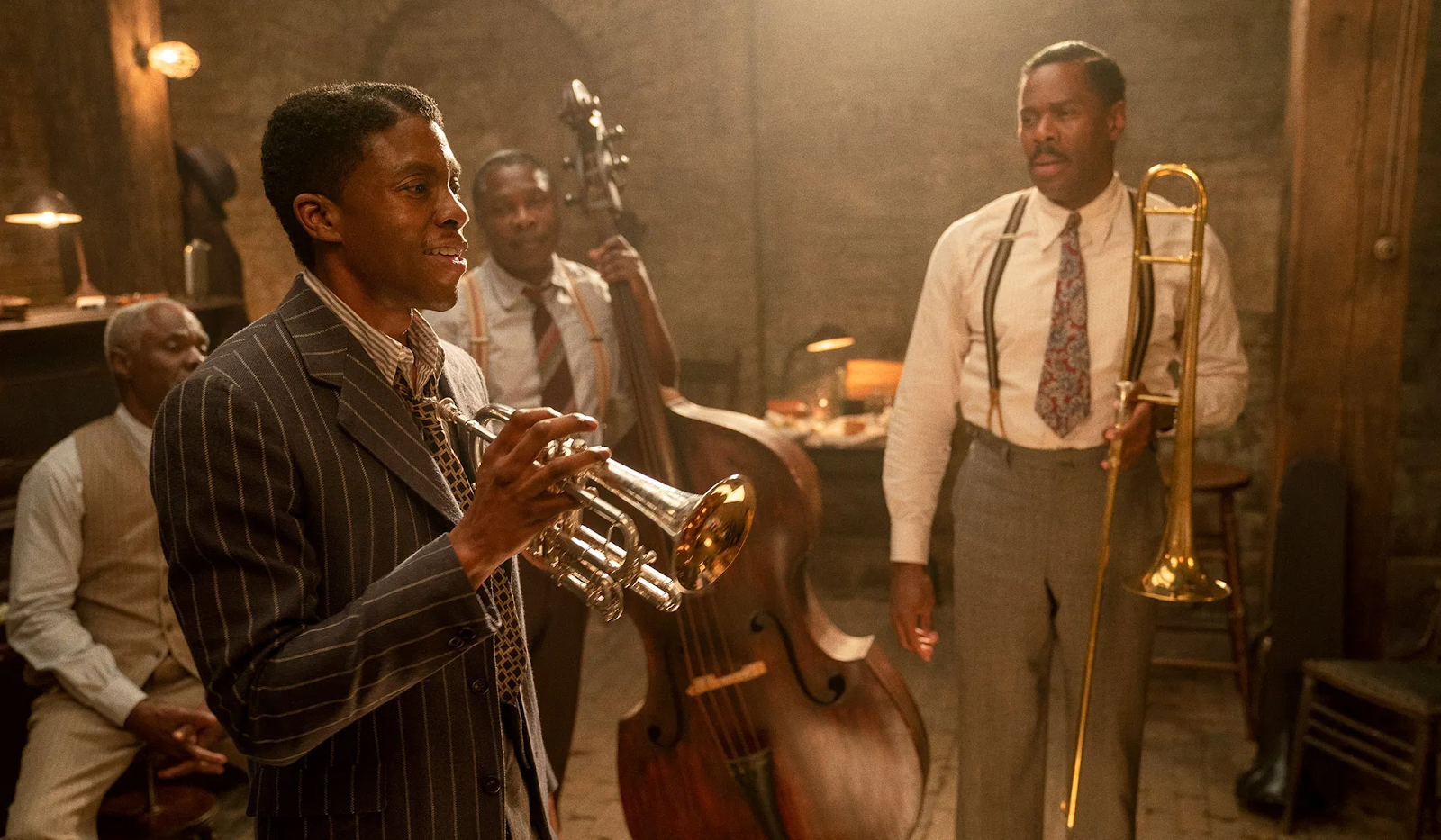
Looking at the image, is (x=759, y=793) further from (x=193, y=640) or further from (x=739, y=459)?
(x=193, y=640)

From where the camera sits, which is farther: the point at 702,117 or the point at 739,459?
the point at 702,117

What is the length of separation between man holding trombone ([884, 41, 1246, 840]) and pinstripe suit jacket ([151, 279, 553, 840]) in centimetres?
162

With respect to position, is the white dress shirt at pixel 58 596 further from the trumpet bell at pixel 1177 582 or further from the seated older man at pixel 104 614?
the trumpet bell at pixel 1177 582

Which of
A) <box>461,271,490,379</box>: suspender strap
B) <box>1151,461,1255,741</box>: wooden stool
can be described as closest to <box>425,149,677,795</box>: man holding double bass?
<box>461,271,490,379</box>: suspender strap

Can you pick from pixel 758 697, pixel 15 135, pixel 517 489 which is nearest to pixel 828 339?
pixel 758 697

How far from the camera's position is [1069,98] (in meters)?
2.77

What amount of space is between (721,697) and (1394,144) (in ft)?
9.43

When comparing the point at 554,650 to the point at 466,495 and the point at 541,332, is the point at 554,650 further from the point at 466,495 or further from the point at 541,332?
the point at 466,495

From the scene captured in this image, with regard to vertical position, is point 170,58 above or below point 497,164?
above

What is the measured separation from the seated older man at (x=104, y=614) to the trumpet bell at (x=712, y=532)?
2225 millimetres

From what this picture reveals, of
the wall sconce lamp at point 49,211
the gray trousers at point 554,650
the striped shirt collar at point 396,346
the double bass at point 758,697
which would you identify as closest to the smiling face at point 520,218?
the double bass at point 758,697

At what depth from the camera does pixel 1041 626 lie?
2910 mm

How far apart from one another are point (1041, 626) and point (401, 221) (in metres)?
1.99

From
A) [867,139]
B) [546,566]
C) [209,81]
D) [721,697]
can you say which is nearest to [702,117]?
[867,139]
